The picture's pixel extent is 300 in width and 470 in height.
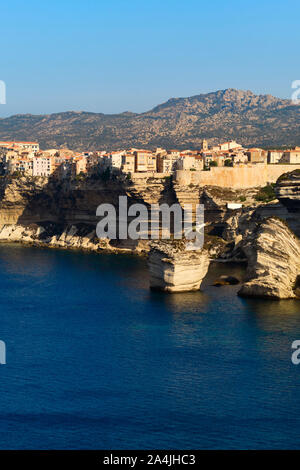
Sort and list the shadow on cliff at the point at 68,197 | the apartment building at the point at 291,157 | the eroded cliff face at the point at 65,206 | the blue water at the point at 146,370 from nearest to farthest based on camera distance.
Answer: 1. the blue water at the point at 146,370
2. the eroded cliff face at the point at 65,206
3. the shadow on cliff at the point at 68,197
4. the apartment building at the point at 291,157

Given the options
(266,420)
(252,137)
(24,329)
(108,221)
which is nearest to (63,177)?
(108,221)

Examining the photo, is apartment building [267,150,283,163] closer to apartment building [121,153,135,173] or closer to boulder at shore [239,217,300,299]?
apartment building [121,153,135,173]

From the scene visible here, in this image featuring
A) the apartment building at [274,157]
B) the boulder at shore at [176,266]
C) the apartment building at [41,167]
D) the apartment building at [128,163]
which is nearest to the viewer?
the boulder at shore at [176,266]

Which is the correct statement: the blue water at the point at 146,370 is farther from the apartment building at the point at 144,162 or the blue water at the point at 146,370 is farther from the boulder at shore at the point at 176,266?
the apartment building at the point at 144,162

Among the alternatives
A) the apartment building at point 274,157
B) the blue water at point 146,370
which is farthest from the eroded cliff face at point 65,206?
the blue water at point 146,370

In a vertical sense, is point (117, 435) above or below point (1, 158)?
below

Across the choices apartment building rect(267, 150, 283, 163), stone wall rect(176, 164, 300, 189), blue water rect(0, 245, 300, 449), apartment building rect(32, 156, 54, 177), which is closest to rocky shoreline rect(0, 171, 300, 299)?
stone wall rect(176, 164, 300, 189)
